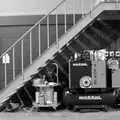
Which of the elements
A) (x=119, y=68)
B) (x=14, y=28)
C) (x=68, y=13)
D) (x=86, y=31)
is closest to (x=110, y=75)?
(x=119, y=68)

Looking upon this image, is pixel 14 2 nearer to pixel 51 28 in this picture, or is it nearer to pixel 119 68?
pixel 51 28

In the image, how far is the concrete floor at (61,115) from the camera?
8320 millimetres

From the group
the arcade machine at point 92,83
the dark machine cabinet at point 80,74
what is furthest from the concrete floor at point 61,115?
the dark machine cabinet at point 80,74

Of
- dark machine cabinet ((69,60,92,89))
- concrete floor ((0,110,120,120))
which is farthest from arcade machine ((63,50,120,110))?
concrete floor ((0,110,120,120))

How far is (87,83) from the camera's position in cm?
926

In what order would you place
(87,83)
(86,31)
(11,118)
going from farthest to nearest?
(86,31)
(87,83)
(11,118)

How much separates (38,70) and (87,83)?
4.09 feet

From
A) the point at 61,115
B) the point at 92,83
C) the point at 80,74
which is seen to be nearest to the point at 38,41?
the point at 80,74

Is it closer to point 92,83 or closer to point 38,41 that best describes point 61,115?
point 92,83

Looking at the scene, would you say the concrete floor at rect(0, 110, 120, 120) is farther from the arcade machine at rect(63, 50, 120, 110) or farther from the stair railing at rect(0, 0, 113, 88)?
the stair railing at rect(0, 0, 113, 88)

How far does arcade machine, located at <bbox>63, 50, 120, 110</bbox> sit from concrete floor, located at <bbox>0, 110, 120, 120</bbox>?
0.29 meters

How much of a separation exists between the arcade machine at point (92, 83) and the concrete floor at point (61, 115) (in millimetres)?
292

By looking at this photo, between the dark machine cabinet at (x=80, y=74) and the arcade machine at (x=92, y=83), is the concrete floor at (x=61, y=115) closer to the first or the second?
the arcade machine at (x=92, y=83)

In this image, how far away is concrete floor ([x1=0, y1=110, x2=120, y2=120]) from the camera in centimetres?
832
